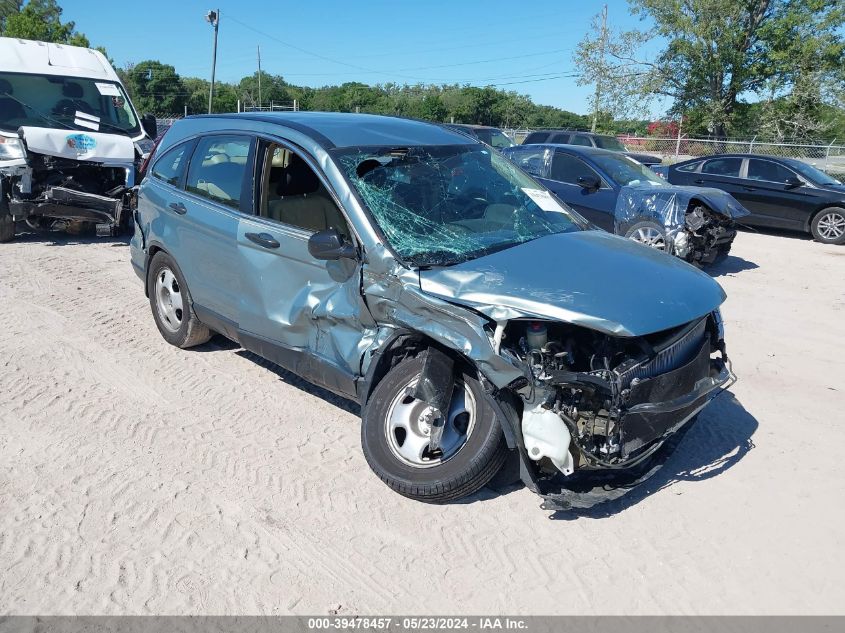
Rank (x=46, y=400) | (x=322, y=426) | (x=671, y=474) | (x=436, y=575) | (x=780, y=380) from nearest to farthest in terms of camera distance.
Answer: (x=436, y=575) < (x=671, y=474) < (x=322, y=426) < (x=46, y=400) < (x=780, y=380)

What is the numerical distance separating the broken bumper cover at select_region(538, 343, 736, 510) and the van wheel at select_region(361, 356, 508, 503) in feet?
1.13

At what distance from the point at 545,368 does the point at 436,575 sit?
108 centimetres

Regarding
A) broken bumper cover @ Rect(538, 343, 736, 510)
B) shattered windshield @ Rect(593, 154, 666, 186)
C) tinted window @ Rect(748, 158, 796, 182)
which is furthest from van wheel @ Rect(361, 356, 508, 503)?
tinted window @ Rect(748, 158, 796, 182)

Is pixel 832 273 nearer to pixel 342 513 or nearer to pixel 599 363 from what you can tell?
pixel 599 363

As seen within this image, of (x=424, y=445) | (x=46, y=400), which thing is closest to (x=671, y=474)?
(x=424, y=445)

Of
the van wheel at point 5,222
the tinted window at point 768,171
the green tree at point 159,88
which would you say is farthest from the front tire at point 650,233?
the green tree at point 159,88

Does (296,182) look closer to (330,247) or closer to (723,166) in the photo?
(330,247)

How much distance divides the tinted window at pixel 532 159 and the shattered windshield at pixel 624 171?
0.85 metres

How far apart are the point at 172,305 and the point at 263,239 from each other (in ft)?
5.72

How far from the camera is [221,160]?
4977mm

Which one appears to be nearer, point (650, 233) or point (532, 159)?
point (650, 233)

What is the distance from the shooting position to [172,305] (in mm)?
5695

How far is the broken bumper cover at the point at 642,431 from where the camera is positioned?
10.6 ft

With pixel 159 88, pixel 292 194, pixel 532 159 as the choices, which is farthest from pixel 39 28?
pixel 159 88
